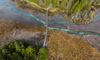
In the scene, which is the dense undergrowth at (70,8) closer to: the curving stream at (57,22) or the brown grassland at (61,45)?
the curving stream at (57,22)

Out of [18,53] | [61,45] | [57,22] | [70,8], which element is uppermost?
[70,8]

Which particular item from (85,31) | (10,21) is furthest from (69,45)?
(10,21)

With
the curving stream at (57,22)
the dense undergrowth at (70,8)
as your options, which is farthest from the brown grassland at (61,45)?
the dense undergrowth at (70,8)

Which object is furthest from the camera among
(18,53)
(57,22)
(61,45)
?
(57,22)

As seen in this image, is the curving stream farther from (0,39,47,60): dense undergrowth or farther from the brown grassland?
(0,39,47,60): dense undergrowth

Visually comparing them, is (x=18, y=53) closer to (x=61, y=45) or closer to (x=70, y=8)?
(x=61, y=45)

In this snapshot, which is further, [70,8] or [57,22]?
[70,8]

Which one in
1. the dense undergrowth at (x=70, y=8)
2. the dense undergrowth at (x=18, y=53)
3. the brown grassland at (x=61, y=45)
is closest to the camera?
the dense undergrowth at (x=18, y=53)

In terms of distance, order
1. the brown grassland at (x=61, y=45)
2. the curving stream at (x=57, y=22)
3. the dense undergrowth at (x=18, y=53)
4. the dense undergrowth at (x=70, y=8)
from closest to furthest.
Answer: the dense undergrowth at (x=18, y=53) < the brown grassland at (x=61, y=45) < the curving stream at (x=57, y=22) < the dense undergrowth at (x=70, y=8)

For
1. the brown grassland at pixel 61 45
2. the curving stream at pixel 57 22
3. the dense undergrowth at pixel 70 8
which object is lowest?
the brown grassland at pixel 61 45

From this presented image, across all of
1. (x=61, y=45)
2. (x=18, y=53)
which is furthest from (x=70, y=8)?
(x=18, y=53)

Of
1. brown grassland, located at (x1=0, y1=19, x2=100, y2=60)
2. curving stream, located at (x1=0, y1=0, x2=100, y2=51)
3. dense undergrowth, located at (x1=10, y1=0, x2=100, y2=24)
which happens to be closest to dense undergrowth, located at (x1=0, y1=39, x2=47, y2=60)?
brown grassland, located at (x1=0, y1=19, x2=100, y2=60)

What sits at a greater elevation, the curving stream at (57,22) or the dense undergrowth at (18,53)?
the curving stream at (57,22)
